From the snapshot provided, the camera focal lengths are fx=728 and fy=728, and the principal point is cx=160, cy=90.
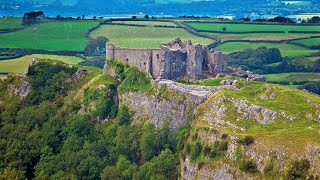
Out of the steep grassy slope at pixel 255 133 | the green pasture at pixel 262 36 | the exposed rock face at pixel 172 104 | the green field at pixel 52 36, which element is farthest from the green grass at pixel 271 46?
the steep grassy slope at pixel 255 133

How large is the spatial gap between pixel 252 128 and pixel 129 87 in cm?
2634

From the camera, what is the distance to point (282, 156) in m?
66.1

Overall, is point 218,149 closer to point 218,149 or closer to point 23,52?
point 218,149

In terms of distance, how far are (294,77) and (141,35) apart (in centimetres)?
4234

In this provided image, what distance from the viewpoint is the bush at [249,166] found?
6825cm

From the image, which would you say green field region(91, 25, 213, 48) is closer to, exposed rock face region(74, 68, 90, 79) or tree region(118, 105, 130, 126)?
exposed rock face region(74, 68, 90, 79)

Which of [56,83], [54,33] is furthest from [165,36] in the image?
[56,83]

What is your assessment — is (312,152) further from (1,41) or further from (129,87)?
(1,41)

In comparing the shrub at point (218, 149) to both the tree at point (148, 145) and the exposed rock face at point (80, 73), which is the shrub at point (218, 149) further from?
the exposed rock face at point (80, 73)

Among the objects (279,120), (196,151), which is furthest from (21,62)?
(279,120)

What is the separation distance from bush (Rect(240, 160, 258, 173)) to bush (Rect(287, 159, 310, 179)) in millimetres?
4568

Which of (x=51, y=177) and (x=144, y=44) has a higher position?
(x=144, y=44)

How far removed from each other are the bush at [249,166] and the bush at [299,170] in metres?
4.57

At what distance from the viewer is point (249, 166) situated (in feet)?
225
